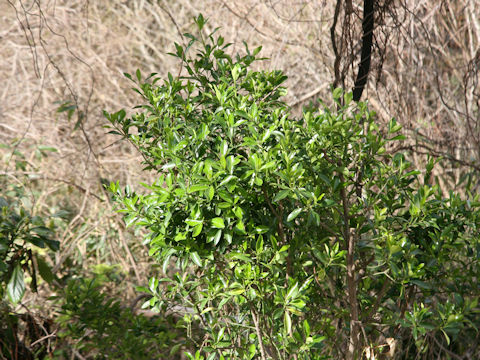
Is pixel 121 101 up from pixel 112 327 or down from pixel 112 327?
up

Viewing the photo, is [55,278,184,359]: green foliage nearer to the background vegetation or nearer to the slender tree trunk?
the background vegetation

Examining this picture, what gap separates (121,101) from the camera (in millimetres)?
4957

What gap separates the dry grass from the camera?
3.58m

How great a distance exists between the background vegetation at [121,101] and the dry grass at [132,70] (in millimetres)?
18

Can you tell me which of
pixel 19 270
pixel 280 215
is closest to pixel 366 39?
pixel 280 215

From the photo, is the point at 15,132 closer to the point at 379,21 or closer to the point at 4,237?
the point at 4,237

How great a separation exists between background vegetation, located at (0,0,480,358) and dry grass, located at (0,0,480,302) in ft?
0.06

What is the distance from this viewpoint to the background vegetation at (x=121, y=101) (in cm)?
315

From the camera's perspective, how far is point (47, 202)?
5.04m

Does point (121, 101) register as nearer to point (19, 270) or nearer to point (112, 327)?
point (19, 270)

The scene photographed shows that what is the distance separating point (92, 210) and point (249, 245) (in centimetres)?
286

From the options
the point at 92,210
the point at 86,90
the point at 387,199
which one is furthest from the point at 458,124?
the point at 86,90

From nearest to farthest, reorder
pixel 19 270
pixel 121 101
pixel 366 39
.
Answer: pixel 366 39 < pixel 19 270 < pixel 121 101

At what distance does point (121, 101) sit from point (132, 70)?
0.49m
